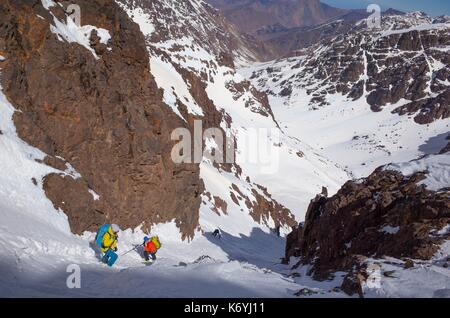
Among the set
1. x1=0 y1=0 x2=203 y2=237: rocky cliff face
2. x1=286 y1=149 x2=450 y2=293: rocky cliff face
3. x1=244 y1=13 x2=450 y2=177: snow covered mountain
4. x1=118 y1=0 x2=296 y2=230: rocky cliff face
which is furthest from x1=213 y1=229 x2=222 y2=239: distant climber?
x1=244 y1=13 x2=450 y2=177: snow covered mountain

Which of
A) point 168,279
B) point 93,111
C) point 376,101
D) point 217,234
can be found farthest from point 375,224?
point 376,101

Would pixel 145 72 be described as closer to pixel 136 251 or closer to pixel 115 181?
pixel 115 181

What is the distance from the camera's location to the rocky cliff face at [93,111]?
784 inches

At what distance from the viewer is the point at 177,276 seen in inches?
562

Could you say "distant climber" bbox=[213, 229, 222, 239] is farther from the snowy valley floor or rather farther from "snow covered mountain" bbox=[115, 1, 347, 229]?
the snowy valley floor

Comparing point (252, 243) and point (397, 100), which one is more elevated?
point (397, 100)

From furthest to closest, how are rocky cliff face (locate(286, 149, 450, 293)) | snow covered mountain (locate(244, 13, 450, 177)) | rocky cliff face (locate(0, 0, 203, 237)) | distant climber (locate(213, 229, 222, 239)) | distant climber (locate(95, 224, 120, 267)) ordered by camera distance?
1. snow covered mountain (locate(244, 13, 450, 177))
2. distant climber (locate(213, 229, 222, 239))
3. rocky cliff face (locate(0, 0, 203, 237))
4. rocky cliff face (locate(286, 149, 450, 293))
5. distant climber (locate(95, 224, 120, 267))

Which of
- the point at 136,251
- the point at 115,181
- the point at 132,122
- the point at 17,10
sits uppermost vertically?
the point at 17,10

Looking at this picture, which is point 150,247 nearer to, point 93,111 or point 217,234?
point 93,111

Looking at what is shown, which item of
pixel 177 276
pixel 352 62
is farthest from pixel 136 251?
pixel 352 62

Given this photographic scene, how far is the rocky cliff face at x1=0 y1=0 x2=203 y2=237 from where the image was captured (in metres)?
19.9
